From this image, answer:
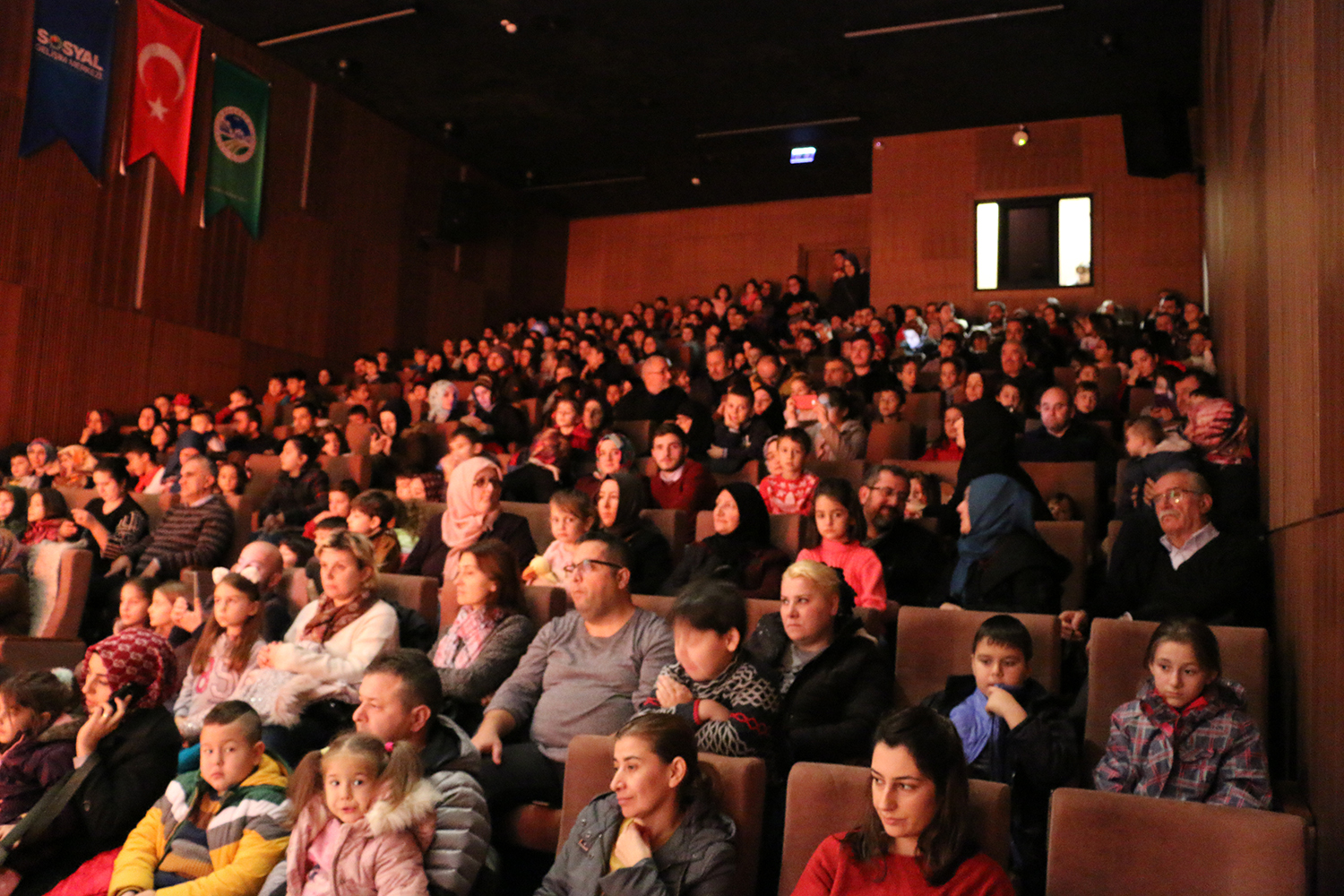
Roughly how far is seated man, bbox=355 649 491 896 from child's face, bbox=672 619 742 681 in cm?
48

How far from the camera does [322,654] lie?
272 cm

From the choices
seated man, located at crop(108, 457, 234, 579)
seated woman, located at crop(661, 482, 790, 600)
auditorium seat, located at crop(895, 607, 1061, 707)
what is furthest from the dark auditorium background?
seated man, located at crop(108, 457, 234, 579)

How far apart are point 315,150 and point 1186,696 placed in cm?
801

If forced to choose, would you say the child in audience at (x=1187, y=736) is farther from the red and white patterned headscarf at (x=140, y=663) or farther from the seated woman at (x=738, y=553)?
the red and white patterned headscarf at (x=140, y=663)

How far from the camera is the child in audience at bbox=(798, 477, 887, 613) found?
2.93 metres

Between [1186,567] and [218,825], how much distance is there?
7.48 ft

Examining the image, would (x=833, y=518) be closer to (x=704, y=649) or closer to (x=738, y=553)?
(x=738, y=553)

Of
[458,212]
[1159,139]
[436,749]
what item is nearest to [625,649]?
[436,749]

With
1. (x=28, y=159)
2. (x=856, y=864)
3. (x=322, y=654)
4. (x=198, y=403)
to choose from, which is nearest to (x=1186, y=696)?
(x=856, y=864)

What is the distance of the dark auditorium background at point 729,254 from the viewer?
2059mm

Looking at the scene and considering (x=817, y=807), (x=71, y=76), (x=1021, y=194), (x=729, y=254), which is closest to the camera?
(x=817, y=807)

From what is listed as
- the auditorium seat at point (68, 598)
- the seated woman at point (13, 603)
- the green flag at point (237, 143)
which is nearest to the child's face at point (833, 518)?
the auditorium seat at point (68, 598)

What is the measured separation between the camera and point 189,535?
4.46 meters

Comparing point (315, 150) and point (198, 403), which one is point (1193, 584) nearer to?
point (198, 403)
